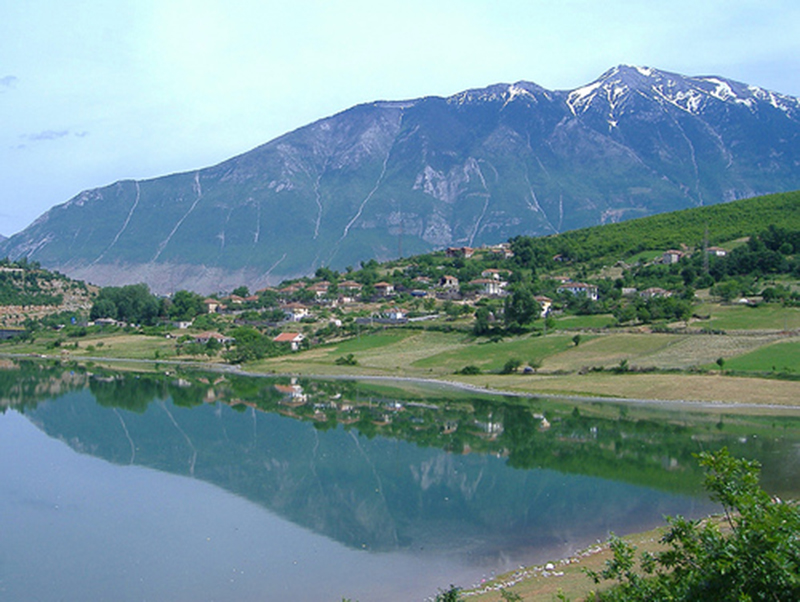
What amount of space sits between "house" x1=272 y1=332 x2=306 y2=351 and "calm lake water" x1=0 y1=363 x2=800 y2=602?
75.8 ft

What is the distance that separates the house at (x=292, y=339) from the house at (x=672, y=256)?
4341cm

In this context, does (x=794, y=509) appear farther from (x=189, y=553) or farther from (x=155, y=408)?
(x=155, y=408)

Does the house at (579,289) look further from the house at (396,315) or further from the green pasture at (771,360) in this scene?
the green pasture at (771,360)

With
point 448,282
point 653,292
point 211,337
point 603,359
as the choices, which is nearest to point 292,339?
point 211,337

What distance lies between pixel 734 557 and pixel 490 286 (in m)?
81.0

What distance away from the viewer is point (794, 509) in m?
9.44

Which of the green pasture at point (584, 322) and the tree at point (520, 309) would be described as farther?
the tree at point (520, 309)

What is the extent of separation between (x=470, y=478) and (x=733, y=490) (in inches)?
645

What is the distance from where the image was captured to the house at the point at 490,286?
8850cm

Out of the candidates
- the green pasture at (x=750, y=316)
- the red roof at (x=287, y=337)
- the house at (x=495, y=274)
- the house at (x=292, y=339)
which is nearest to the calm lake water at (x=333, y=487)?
the green pasture at (x=750, y=316)

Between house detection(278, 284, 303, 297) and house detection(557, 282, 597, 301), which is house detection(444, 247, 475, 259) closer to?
house detection(278, 284, 303, 297)

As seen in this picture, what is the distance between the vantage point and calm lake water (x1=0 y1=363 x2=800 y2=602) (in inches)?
658

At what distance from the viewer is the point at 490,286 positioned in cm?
8925

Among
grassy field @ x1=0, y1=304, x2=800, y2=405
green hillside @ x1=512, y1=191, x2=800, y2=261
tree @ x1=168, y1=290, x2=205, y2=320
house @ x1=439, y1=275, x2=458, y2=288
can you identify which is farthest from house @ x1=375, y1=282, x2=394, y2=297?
grassy field @ x1=0, y1=304, x2=800, y2=405
